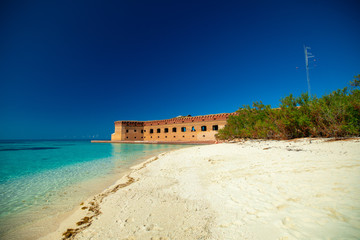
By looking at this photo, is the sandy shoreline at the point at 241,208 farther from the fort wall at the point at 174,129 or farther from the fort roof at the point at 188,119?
the fort wall at the point at 174,129

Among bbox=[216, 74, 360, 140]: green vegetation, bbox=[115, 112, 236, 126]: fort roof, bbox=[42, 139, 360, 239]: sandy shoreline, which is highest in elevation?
bbox=[115, 112, 236, 126]: fort roof

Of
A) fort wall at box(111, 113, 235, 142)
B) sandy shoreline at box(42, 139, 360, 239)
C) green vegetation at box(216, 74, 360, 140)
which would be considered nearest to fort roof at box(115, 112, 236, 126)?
fort wall at box(111, 113, 235, 142)

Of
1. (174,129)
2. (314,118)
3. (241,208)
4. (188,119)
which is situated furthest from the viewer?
(174,129)

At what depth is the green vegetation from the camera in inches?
262

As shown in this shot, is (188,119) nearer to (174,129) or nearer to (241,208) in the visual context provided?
(174,129)

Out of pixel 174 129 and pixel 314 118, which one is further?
pixel 174 129

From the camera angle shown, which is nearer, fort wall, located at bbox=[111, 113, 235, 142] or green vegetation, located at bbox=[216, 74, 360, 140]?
green vegetation, located at bbox=[216, 74, 360, 140]

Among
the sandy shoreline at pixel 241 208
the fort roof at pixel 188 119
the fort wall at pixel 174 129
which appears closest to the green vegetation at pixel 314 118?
the sandy shoreline at pixel 241 208

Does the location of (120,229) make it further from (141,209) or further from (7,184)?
(7,184)

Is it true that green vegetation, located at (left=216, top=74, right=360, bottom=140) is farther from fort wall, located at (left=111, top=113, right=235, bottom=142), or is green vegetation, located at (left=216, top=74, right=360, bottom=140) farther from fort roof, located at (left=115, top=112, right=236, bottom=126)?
fort wall, located at (left=111, top=113, right=235, bottom=142)

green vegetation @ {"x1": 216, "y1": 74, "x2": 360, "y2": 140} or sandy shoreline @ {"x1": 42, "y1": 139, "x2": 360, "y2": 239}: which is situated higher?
green vegetation @ {"x1": 216, "y1": 74, "x2": 360, "y2": 140}

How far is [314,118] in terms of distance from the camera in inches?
311

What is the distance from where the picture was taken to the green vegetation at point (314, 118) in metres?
6.65

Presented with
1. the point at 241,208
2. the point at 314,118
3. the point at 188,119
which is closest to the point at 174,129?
the point at 188,119
